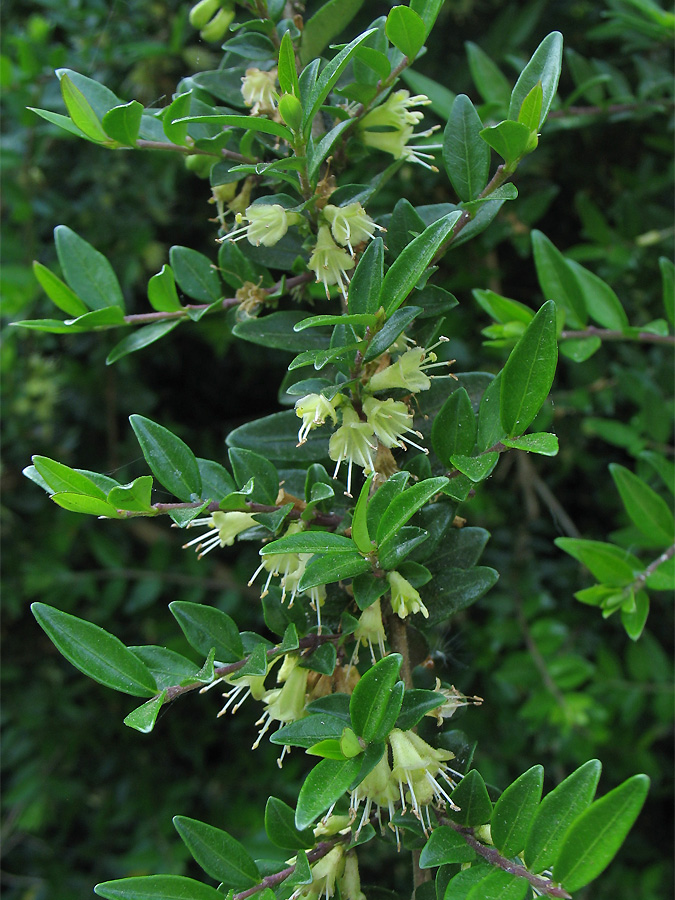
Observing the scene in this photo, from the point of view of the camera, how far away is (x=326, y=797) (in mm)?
487

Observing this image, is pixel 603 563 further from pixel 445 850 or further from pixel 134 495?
pixel 134 495

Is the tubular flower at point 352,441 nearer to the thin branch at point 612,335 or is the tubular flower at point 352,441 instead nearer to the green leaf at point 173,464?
the green leaf at point 173,464

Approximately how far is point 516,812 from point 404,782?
0.08 meters

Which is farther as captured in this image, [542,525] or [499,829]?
[542,525]

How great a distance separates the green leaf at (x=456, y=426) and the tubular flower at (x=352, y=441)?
2.1 inches

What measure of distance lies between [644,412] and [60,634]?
2.88 feet

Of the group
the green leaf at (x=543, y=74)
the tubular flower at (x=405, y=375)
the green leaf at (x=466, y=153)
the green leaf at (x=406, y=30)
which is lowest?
the tubular flower at (x=405, y=375)

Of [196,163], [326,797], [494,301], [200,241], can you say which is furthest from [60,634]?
[200,241]

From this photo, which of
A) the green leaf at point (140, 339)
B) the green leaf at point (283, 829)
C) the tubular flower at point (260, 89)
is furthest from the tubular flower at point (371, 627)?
the tubular flower at point (260, 89)

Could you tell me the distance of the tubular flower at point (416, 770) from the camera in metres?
0.54

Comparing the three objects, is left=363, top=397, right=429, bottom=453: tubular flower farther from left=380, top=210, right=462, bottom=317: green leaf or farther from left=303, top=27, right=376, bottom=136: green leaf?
left=303, top=27, right=376, bottom=136: green leaf

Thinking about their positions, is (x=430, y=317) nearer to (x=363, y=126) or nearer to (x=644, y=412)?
(x=363, y=126)

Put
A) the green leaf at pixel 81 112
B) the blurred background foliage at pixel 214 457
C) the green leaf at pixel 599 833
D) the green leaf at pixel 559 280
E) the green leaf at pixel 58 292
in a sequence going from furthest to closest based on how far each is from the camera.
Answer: the blurred background foliage at pixel 214 457 < the green leaf at pixel 559 280 < the green leaf at pixel 58 292 < the green leaf at pixel 81 112 < the green leaf at pixel 599 833

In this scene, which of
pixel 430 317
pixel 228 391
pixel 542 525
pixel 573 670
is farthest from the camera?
pixel 228 391
